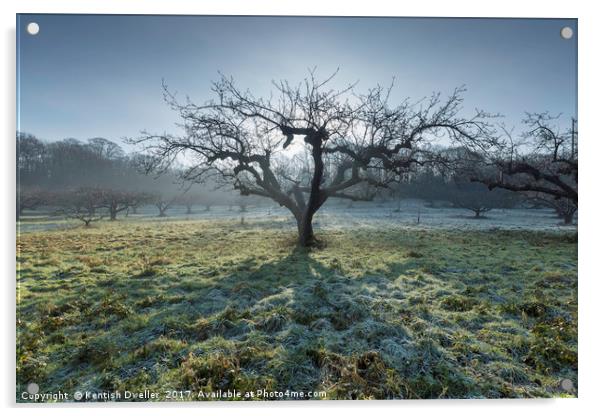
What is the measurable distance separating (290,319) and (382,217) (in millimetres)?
9363

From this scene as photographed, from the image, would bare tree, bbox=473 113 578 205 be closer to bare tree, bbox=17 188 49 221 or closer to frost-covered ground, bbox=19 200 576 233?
frost-covered ground, bbox=19 200 576 233

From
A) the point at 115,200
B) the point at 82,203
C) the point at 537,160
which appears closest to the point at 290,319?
the point at 115,200

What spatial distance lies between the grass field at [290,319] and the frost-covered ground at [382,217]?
1.31ft

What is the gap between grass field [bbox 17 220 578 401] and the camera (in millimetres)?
3078

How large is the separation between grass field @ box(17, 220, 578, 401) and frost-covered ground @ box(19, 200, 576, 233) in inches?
15.8

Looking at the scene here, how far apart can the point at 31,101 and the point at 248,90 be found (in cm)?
350

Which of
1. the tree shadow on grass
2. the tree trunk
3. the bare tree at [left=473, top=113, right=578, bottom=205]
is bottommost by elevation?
the tree shadow on grass

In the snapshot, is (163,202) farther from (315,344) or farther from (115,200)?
(315,344)

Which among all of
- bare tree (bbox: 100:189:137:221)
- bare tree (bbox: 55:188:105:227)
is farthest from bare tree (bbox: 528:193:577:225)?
bare tree (bbox: 55:188:105:227)

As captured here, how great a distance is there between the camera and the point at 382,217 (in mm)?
12297

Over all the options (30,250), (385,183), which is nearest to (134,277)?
(30,250)

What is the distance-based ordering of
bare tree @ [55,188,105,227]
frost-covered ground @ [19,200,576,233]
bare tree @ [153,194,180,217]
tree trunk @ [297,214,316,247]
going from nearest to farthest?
1. bare tree @ [55,188,105,227]
2. frost-covered ground @ [19,200,576,233]
3. bare tree @ [153,194,180,217]
4. tree trunk @ [297,214,316,247]

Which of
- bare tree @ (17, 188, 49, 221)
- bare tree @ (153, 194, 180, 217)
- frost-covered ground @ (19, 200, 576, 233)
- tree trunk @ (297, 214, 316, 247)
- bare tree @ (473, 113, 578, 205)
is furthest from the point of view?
tree trunk @ (297, 214, 316, 247)

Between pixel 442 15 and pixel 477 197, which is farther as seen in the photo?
pixel 477 197
